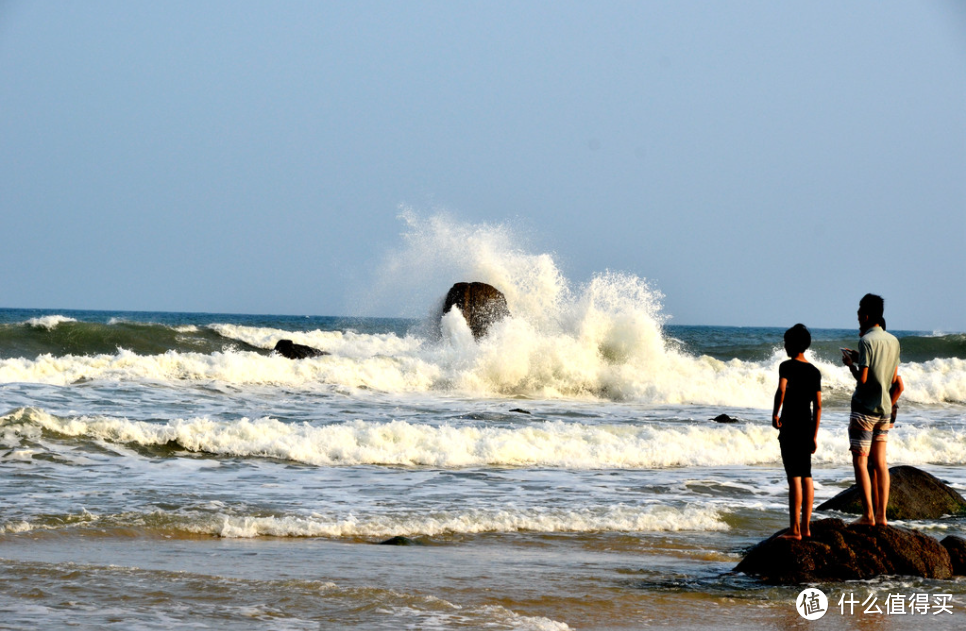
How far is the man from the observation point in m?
6.29

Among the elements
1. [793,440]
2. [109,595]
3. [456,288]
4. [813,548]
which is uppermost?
[456,288]

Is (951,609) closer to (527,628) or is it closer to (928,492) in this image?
(527,628)

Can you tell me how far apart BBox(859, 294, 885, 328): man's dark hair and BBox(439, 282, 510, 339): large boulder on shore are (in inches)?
643

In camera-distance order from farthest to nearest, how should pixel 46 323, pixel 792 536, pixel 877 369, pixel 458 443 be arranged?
pixel 46 323
pixel 458 443
pixel 877 369
pixel 792 536

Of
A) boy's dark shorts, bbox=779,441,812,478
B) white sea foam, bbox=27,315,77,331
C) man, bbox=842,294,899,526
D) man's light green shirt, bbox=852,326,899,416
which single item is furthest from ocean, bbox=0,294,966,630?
white sea foam, bbox=27,315,77,331

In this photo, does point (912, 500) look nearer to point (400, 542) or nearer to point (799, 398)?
point (799, 398)

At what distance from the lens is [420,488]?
30.9ft

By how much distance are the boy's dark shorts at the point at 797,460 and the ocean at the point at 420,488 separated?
74cm

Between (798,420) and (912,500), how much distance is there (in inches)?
131

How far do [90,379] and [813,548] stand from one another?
1386 cm

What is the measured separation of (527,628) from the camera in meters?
4.87

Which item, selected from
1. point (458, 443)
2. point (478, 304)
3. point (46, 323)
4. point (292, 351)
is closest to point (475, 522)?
point (458, 443)

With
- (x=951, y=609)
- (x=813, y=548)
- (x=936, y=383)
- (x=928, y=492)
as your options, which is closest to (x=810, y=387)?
(x=813, y=548)

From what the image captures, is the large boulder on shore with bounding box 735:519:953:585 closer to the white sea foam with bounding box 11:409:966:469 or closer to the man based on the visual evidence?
the man
